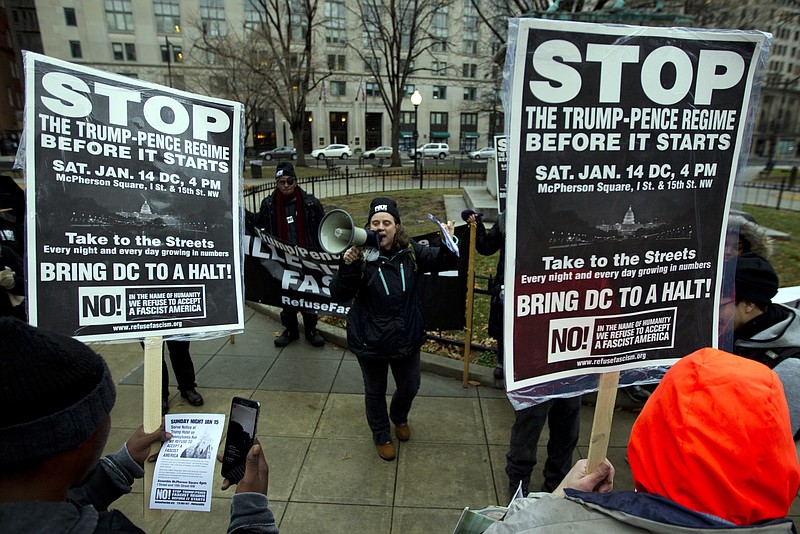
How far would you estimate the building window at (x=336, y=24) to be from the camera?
2013 inches

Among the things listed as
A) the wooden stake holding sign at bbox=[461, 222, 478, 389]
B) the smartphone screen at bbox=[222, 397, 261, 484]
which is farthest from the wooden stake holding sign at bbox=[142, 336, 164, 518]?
the wooden stake holding sign at bbox=[461, 222, 478, 389]

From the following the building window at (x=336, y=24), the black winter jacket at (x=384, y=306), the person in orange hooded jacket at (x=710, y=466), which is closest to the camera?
the person in orange hooded jacket at (x=710, y=466)

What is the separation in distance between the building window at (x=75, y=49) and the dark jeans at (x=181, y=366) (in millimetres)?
61883

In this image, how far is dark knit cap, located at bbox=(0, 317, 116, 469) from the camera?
880 millimetres

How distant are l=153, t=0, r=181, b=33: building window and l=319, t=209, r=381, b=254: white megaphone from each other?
58861 millimetres

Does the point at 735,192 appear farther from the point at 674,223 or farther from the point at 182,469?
the point at 182,469

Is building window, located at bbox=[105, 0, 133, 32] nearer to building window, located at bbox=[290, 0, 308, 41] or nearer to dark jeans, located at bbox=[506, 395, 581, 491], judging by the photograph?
building window, located at bbox=[290, 0, 308, 41]

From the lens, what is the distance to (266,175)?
91.0 feet

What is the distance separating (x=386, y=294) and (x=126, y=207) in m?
1.59

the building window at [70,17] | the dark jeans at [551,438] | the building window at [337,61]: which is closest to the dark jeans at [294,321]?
the dark jeans at [551,438]

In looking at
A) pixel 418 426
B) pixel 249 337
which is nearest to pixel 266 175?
pixel 249 337

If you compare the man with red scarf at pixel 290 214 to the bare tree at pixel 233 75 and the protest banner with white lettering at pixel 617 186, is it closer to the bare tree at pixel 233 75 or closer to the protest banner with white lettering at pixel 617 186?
the protest banner with white lettering at pixel 617 186

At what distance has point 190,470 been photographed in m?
1.89

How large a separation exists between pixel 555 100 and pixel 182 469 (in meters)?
2.12
